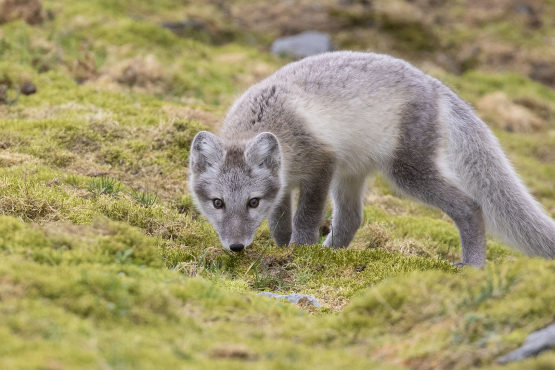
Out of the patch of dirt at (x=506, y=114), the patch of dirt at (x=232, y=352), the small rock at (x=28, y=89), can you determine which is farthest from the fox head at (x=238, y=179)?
the patch of dirt at (x=506, y=114)

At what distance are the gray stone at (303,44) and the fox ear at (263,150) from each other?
29.1 feet

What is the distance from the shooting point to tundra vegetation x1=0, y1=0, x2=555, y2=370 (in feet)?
9.99

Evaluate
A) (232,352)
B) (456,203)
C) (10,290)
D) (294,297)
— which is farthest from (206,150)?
(232,352)

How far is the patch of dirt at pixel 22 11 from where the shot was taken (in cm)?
1127

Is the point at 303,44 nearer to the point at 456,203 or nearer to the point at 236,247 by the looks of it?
the point at 456,203

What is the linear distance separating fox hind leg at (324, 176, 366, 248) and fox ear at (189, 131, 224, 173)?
75.0 inches

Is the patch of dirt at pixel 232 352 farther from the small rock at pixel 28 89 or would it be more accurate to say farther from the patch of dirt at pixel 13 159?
the small rock at pixel 28 89

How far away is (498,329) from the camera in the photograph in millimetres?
3164

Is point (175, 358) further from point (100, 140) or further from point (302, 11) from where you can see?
point (302, 11)

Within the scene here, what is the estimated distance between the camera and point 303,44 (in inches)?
590

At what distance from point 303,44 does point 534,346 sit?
42.6 feet

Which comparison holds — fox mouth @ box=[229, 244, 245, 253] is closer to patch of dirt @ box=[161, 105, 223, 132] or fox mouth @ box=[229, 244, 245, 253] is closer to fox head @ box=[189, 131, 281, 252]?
fox head @ box=[189, 131, 281, 252]

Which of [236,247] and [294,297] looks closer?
[294,297]

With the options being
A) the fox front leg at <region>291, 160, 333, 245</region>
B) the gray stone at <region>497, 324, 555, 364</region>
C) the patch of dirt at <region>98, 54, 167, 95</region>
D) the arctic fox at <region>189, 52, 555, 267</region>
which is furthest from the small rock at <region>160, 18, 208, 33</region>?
the gray stone at <region>497, 324, 555, 364</region>
